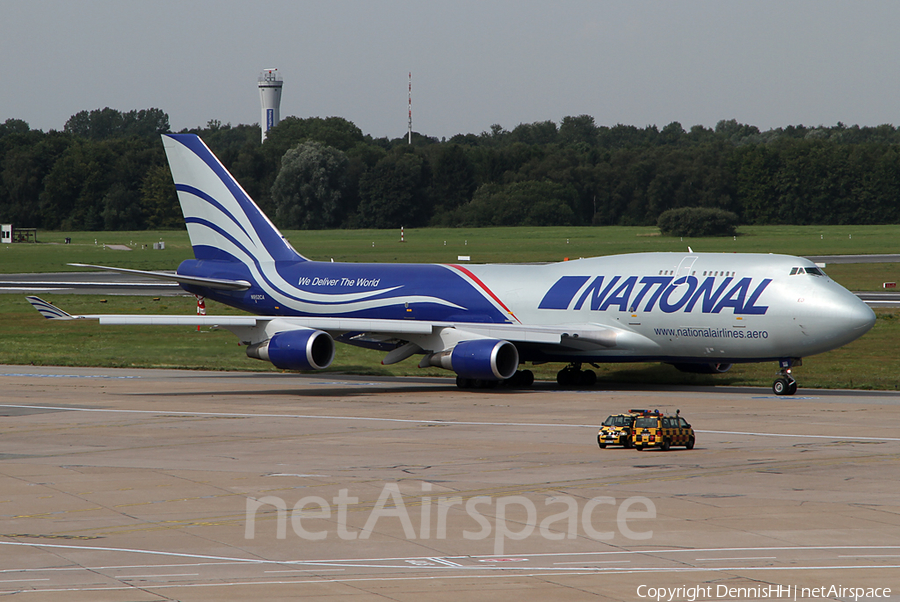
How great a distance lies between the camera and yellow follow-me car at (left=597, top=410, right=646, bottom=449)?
83.6ft

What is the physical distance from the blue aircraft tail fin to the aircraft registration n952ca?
0.67 ft

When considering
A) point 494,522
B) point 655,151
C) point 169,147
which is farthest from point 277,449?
point 655,151

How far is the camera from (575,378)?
39.9m

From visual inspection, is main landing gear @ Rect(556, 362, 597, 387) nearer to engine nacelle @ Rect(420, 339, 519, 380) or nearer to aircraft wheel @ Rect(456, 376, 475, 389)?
engine nacelle @ Rect(420, 339, 519, 380)

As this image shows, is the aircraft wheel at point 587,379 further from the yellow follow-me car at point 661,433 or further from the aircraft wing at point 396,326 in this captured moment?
the yellow follow-me car at point 661,433

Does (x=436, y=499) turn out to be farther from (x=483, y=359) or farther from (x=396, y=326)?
(x=396, y=326)

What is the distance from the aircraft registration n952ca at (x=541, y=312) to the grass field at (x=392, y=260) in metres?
3.53

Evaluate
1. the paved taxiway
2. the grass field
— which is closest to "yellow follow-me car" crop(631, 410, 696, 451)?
the paved taxiway

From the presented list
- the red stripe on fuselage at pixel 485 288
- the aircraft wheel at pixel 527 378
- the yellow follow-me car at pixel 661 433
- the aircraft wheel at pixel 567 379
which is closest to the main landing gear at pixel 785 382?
the aircraft wheel at pixel 567 379

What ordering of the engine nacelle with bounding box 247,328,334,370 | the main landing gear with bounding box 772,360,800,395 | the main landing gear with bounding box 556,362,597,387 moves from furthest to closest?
1. the main landing gear with bounding box 556,362,597,387
2. the engine nacelle with bounding box 247,328,334,370
3. the main landing gear with bounding box 772,360,800,395

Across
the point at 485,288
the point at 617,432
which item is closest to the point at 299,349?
the point at 485,288

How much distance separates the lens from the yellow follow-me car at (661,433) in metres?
25.2

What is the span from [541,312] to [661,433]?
552 inches

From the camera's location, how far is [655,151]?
18250 centimetres
